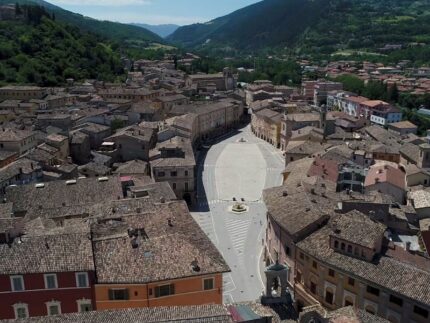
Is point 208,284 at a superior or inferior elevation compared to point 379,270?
superior

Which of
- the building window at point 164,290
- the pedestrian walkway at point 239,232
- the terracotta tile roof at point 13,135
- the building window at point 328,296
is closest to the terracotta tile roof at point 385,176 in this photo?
the pedestrian walkway at point 239,232

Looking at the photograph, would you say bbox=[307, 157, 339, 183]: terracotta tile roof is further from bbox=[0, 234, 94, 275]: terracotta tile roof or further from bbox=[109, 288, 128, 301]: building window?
bbox=[0, 234, 94, 275]: terracotta tile roof

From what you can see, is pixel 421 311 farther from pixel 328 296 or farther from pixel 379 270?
pixel 328 296

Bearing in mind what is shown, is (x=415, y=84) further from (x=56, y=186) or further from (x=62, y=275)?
(x=62, y=275)

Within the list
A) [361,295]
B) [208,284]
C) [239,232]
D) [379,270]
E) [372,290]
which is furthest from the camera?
[239,232]

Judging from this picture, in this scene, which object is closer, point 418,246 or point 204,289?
point 204,289

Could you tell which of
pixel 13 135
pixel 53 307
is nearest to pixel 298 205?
pixel 53 307

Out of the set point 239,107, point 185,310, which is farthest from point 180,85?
point 185,310

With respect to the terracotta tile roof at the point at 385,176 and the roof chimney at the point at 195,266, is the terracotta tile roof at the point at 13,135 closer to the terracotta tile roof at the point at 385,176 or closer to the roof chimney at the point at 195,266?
the roof chimney at the point at 195,266
